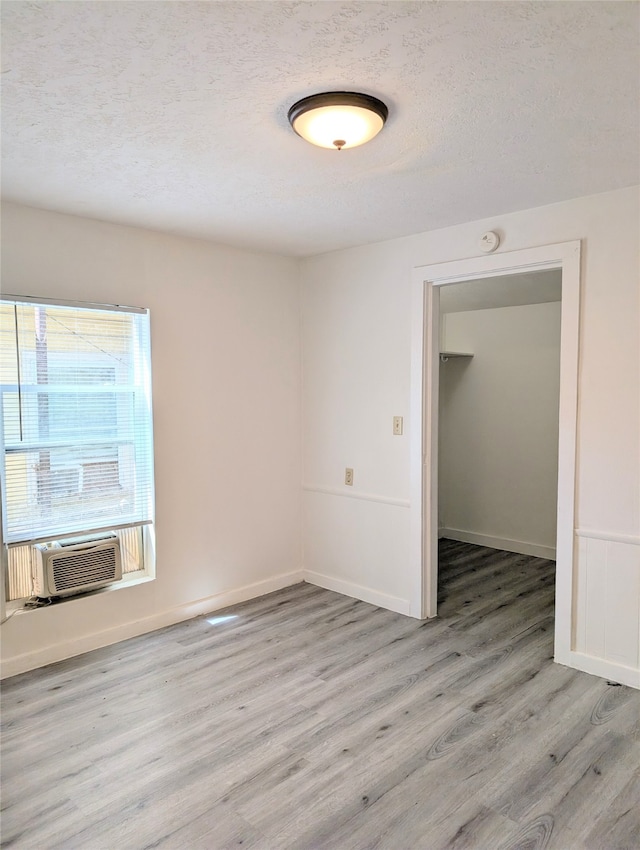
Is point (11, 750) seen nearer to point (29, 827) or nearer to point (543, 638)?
point (29, 827)

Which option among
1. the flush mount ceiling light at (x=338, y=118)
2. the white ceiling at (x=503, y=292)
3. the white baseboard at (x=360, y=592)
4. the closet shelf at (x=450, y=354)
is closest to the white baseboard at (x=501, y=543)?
the closet shelf at (x=450, y=354)

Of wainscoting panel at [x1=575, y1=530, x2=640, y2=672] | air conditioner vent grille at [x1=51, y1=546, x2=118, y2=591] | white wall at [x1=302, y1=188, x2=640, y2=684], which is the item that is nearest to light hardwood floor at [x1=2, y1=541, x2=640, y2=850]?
wainscoting panel at [x1=575, y1=530, x2=640, y2=672]

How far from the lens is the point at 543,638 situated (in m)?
3.28

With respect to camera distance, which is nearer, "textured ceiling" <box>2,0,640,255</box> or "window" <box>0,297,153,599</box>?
"textured ceiling" <box>2,0,640,255</box>

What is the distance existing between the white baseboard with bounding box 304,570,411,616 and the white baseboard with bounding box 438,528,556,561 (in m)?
1.82

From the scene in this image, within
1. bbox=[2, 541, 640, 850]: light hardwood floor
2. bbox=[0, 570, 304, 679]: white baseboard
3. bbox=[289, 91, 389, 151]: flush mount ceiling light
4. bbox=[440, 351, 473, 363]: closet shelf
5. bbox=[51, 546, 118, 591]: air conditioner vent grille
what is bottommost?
bbox=[2, 541, 640, 850]: light hardwood floor

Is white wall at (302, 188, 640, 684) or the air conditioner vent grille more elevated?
white wall at (302, 188, 640, 684)

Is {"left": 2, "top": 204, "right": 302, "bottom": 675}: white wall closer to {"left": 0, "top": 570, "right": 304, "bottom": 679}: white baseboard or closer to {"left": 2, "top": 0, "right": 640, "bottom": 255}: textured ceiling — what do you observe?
{"left": 0, "top": 570, "right": 304, "bottom": 679}: white baseboard

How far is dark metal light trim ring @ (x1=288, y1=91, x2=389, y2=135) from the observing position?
1743 millimetres

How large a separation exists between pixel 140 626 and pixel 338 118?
296cm

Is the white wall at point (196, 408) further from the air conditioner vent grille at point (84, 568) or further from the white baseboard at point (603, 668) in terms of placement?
the white baseboard at point (603, 668)

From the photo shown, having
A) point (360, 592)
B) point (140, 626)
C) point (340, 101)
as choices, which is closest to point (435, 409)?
point (360, 592)

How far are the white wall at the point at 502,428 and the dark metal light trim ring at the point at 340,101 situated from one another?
3465mm

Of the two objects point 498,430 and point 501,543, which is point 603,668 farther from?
point 498,430
